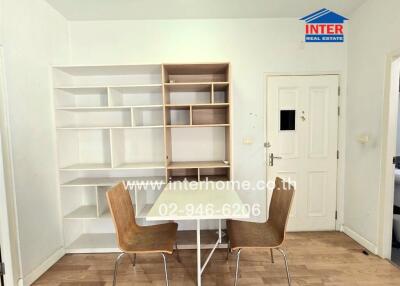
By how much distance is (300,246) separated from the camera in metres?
2.61

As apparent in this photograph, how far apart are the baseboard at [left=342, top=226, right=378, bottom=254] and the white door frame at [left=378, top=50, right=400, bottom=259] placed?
7 cm

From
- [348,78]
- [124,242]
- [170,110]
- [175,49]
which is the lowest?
[124,242]

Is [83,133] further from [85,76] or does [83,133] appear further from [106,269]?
[106,269]

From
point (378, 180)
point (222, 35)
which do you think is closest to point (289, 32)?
point (222, 35)

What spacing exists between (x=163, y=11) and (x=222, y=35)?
74 cm

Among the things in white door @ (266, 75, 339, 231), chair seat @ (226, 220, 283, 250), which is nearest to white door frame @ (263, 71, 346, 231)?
white door @ (266, 75, 339, 231)

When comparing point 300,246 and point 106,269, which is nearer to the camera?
point 106,269

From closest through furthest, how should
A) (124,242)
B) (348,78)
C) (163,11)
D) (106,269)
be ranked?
(124,242) → (106,269) → (163,11) → (348,78)

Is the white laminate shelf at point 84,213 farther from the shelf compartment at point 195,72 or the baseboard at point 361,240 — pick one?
the baseboard at point 361,240

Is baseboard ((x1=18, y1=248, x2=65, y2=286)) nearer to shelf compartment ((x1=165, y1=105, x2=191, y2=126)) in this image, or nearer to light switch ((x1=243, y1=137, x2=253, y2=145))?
shelf compartment ((x1=165, y1=105, x2=191, y2=126))

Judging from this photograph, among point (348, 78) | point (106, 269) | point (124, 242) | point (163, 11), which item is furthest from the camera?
point (348, 78)

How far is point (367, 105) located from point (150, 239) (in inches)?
103

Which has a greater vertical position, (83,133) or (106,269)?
(83,133)

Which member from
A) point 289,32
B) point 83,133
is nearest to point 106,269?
point 83,133
